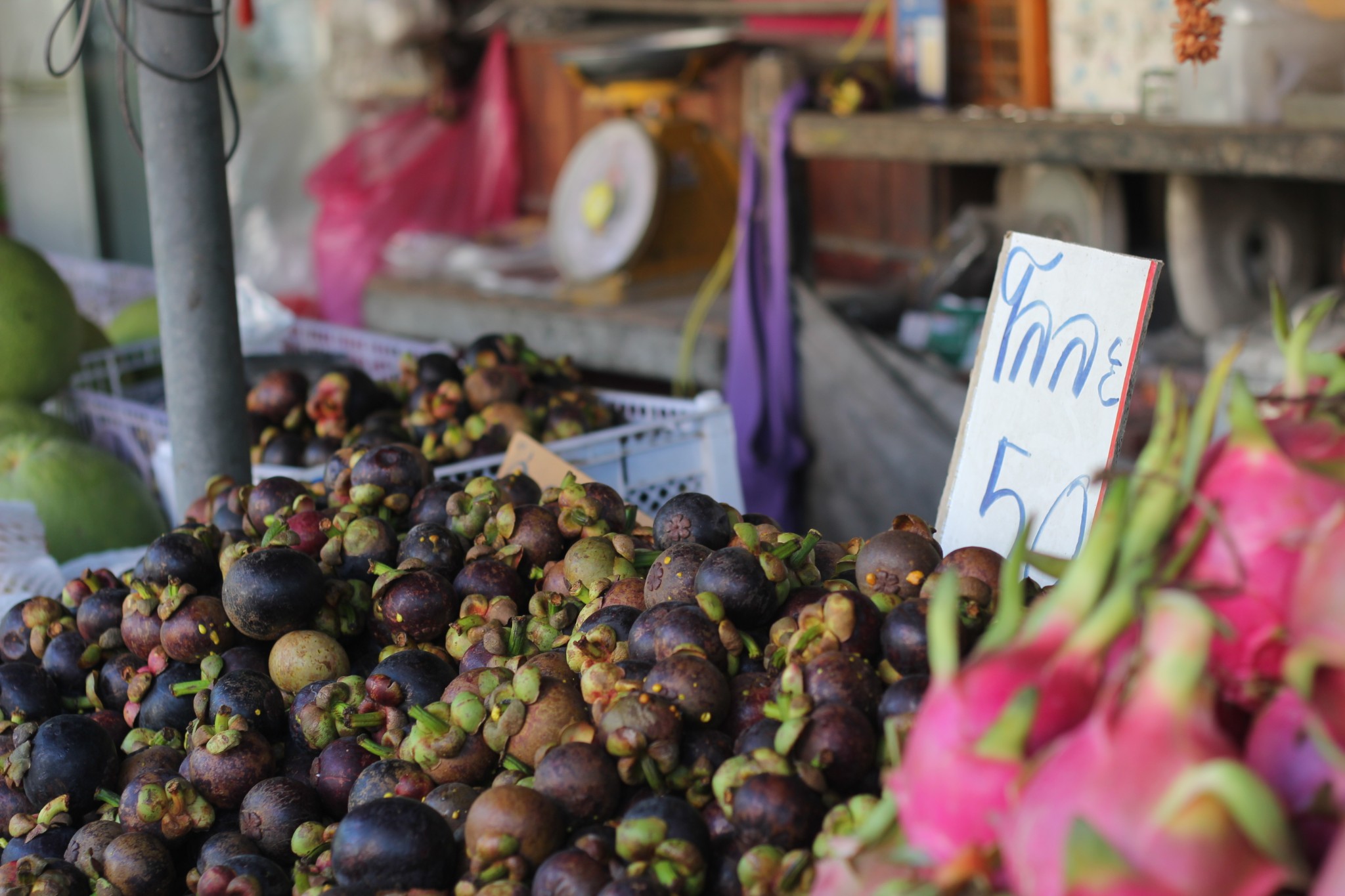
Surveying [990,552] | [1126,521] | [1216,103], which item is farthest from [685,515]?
[1216,103]

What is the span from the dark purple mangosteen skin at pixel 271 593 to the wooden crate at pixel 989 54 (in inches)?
102

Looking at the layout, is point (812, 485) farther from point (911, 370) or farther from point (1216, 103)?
point (1216, 103)

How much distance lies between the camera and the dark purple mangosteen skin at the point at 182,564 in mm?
1470

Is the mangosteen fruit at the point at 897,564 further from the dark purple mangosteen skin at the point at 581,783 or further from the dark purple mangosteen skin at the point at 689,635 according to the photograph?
the dark purple mangosteen skin at the point at 581,783

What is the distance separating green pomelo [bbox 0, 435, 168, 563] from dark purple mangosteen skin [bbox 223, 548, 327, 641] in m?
0.97

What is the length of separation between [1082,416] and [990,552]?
282 mm

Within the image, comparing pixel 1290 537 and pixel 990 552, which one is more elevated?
pixel 1290 537

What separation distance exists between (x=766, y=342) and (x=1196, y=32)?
194 centimetres

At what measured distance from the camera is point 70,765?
130 centimetres

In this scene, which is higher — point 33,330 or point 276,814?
point 33,330

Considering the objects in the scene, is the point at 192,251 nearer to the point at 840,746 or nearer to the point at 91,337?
the point at 91,337

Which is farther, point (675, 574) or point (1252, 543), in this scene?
point (675, 574)

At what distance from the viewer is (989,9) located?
3.48 m

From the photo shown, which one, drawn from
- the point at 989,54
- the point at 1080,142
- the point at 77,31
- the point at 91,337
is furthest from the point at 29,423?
the point at 989,54
